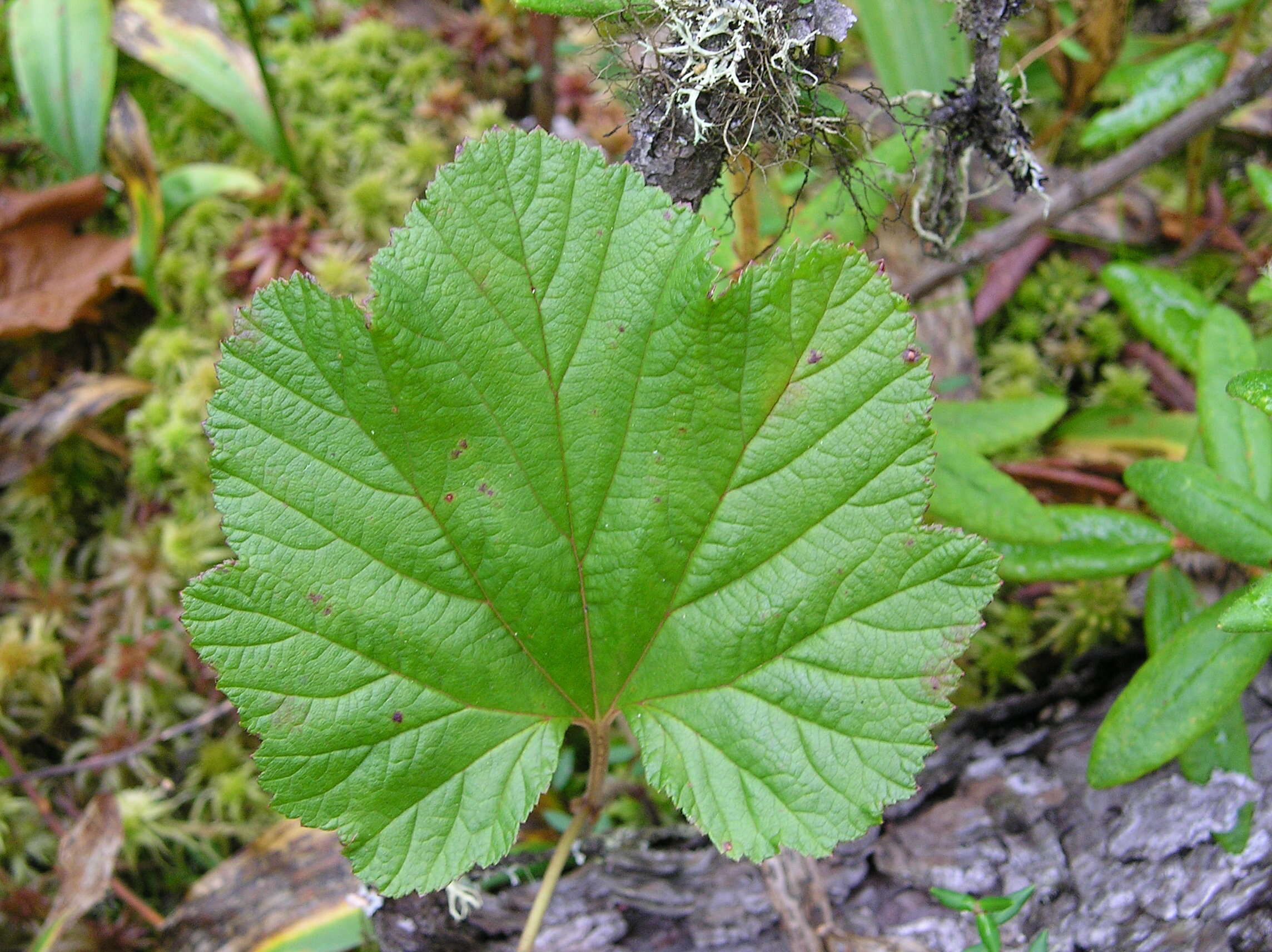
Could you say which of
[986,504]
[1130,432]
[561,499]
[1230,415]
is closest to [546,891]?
[561,499]

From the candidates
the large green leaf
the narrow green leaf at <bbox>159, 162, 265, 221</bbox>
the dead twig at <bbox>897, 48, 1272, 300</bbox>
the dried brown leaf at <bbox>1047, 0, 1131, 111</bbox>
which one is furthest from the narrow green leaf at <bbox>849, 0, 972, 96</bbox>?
the narrow green leaf at <bbox>159, 162, 265, 221</bbox>

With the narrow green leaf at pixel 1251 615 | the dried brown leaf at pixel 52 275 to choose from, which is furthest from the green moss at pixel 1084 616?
the dried brown leaf at pixel 52 275

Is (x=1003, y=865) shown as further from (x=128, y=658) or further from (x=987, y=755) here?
(x=128, y=658)

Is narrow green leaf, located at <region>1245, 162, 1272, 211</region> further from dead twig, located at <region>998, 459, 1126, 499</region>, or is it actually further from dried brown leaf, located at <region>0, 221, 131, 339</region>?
dried brown leaf, located at <region>0, 221, 131, 339</region>

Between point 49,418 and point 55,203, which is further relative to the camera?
point 55,203

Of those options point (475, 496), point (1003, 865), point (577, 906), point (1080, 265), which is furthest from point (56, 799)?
point (1080, 265)

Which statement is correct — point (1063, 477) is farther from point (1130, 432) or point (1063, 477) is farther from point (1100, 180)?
point (1100, 180)

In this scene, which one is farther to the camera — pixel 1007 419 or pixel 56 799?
pixel 56 799

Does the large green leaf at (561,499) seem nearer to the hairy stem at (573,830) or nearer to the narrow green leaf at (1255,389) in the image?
the hairy stem at (573,830)
